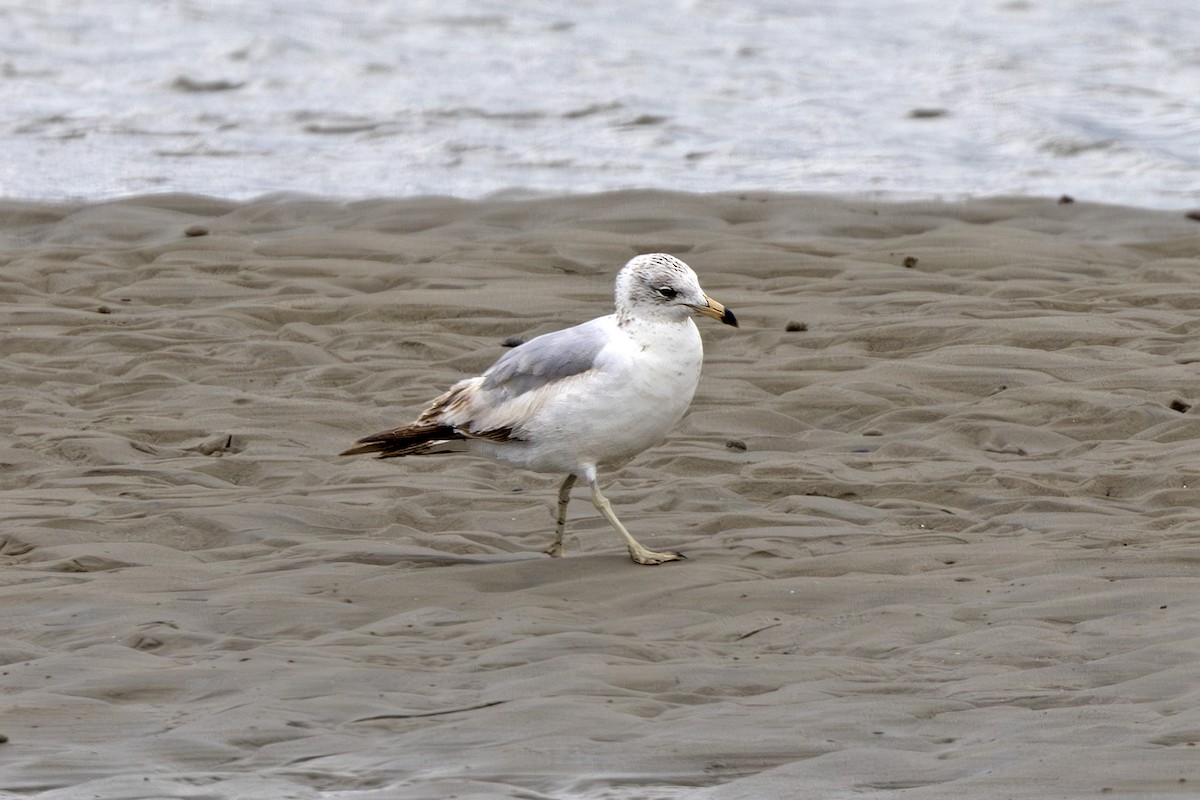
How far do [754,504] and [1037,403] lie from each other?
1627 mm

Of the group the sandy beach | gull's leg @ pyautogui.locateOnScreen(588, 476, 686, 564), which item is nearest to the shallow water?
the sandy beach

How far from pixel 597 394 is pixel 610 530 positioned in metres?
0.82

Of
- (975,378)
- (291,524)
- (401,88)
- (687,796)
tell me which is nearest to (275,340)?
(291,524)

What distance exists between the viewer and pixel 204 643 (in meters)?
5.39

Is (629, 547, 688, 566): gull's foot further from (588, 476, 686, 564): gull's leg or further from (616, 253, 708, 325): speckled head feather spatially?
(616, 253, 708, 325): speckled head feather

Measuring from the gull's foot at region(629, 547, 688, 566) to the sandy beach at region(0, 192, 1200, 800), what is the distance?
0.31 ft

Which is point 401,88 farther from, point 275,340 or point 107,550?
point 107,550

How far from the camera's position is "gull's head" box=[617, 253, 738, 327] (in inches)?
237

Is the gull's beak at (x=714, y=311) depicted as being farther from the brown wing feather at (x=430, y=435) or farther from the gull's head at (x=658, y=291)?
the brown wing feather at (x=430, y=435)

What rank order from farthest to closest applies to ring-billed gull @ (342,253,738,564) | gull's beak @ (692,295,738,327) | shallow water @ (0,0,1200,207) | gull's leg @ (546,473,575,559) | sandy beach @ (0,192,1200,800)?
shallow water @ (0,0,1200,207)
gull's leg @ (546,473,575,559)
gull's beak @ (692,295,738,327)
ring-billed gull @ (342,253,738,564)
sandy beach @ (0,192,1200,800)

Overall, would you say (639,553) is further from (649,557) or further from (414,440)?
(414,440)

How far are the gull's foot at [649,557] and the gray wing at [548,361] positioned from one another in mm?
596

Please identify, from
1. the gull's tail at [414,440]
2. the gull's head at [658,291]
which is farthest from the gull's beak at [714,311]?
the gull's tail at [414,440]

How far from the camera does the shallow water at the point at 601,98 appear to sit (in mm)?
13141
